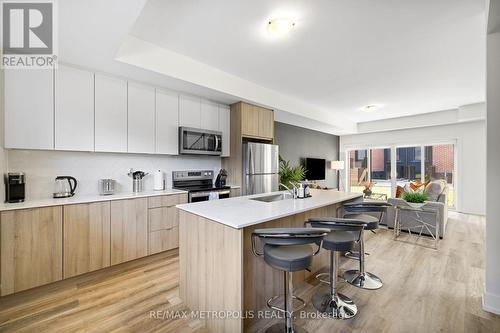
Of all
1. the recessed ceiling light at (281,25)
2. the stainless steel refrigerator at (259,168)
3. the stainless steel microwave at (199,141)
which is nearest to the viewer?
the recessed ceiling light at (281,25)

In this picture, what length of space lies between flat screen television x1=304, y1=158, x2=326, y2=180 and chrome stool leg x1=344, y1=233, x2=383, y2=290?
4.18 m

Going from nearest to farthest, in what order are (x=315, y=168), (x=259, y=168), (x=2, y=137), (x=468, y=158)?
1. (x=2, y=137)
2. (x=259, y=168)
3. (x=468, y=158)
4. (x=315, y=168)

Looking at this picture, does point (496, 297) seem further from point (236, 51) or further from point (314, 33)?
point (236, 51)

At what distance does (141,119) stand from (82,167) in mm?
965

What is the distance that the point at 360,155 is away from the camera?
7789 mm

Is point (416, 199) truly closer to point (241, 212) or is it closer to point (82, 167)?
point (241, 212)

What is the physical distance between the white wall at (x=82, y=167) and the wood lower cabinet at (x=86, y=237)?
59cm

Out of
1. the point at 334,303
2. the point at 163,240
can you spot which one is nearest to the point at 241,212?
the point at 334,303

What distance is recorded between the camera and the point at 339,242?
1.80 metres

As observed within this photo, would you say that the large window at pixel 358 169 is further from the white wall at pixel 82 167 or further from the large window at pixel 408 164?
the white wall at pixel 82 167

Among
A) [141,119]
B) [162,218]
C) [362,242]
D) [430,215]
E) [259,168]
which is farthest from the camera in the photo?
[259,168]

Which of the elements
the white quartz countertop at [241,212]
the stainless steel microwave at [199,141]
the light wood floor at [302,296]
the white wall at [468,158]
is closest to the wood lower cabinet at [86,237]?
the light wood floor at [302,296]

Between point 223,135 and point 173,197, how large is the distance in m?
1.49

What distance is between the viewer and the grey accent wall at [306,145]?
584 cm
